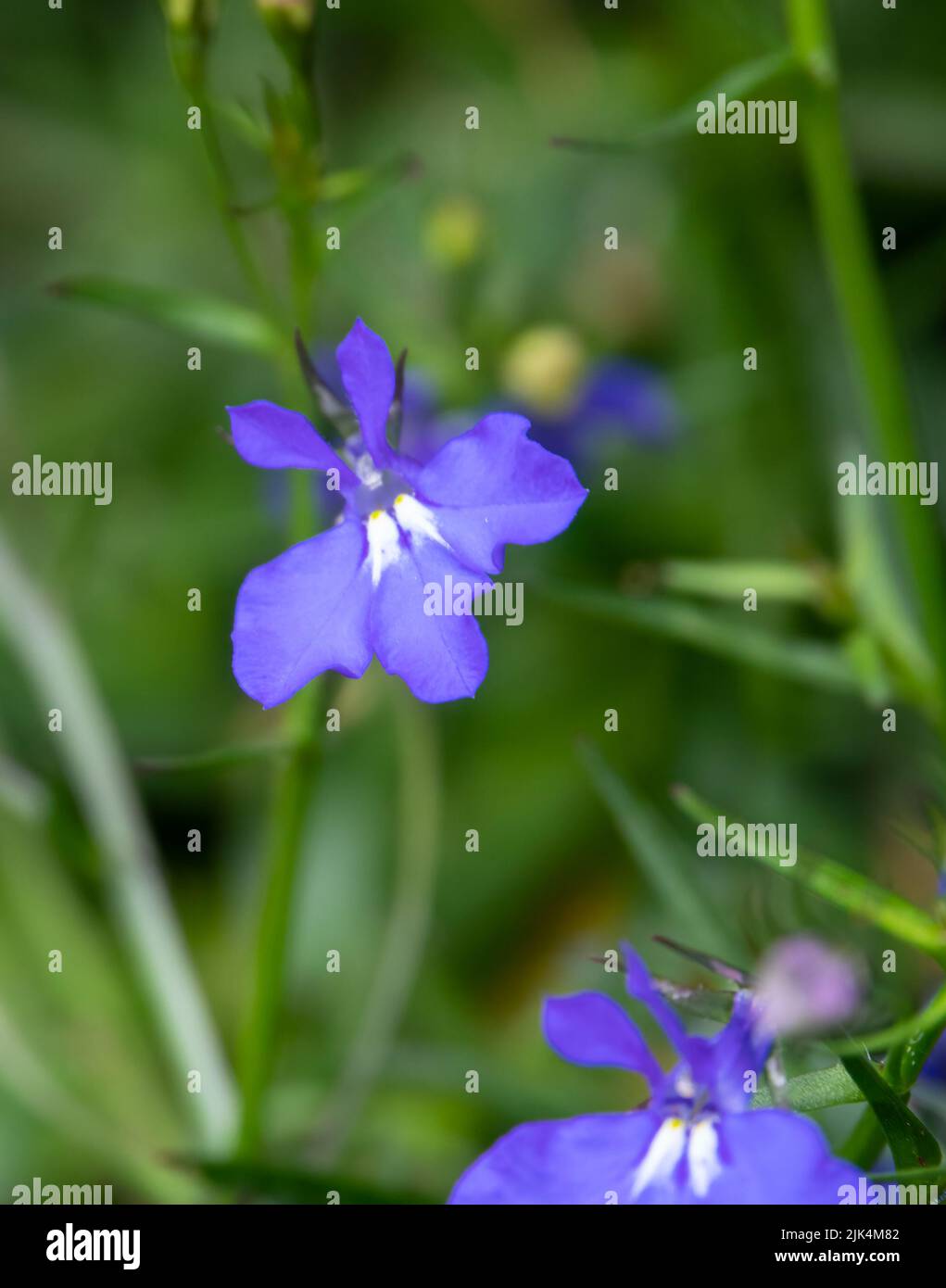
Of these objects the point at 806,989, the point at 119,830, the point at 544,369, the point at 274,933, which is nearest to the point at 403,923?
the point at 119,830

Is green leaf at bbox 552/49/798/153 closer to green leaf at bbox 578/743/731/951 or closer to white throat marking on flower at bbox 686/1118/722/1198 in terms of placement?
green leaf at bbox 578/743/731/951

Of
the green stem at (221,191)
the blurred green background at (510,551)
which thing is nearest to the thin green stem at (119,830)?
the blurred green background at (510,551)

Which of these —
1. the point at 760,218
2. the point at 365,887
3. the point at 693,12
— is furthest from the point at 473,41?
the point at 365,887

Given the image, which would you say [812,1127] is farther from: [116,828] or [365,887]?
→ [365,887]

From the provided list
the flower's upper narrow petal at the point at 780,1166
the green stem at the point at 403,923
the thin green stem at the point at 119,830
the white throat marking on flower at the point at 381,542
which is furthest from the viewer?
the thin green stem at the point at 119,830

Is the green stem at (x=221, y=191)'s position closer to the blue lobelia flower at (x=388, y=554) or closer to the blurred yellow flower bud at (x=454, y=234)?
the blue lobelia flower at (x=388, y=554)

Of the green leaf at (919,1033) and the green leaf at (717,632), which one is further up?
the green leaf at (717,632)

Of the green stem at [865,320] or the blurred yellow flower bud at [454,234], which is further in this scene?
the blurred yellow flower bud at [454,234]
